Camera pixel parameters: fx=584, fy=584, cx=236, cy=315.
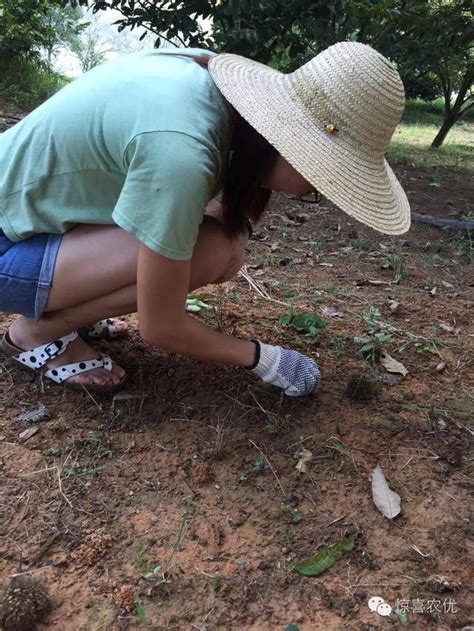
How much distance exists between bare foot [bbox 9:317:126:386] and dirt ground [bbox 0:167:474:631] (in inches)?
2.0

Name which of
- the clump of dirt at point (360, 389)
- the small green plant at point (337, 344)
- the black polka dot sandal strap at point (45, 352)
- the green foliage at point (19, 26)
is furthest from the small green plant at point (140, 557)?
the green foliage at point (19, 26)

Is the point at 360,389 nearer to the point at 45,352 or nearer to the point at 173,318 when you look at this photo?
the point at 173,318

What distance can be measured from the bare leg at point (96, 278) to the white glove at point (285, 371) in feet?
0.86

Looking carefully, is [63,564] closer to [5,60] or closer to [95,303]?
[95,303]

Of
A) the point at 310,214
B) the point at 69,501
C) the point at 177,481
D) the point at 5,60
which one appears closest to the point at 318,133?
the point at 177,481

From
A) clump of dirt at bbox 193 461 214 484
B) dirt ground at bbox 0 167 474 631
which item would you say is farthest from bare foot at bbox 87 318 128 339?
clump of dirt at bbox 193 461 214 484

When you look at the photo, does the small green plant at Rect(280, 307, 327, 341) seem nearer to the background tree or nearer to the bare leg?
the bare leg

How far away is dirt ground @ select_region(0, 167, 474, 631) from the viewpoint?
1106 millimetres

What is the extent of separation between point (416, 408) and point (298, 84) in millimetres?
929

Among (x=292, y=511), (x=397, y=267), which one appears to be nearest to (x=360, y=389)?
(x=292, y=511)

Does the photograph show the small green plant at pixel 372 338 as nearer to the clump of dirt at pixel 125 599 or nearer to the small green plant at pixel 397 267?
the small green plant at pixel 397 267

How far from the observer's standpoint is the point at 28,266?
1420mm

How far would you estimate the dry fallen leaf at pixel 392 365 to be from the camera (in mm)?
1797

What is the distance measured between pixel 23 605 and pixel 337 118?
1.07 m
